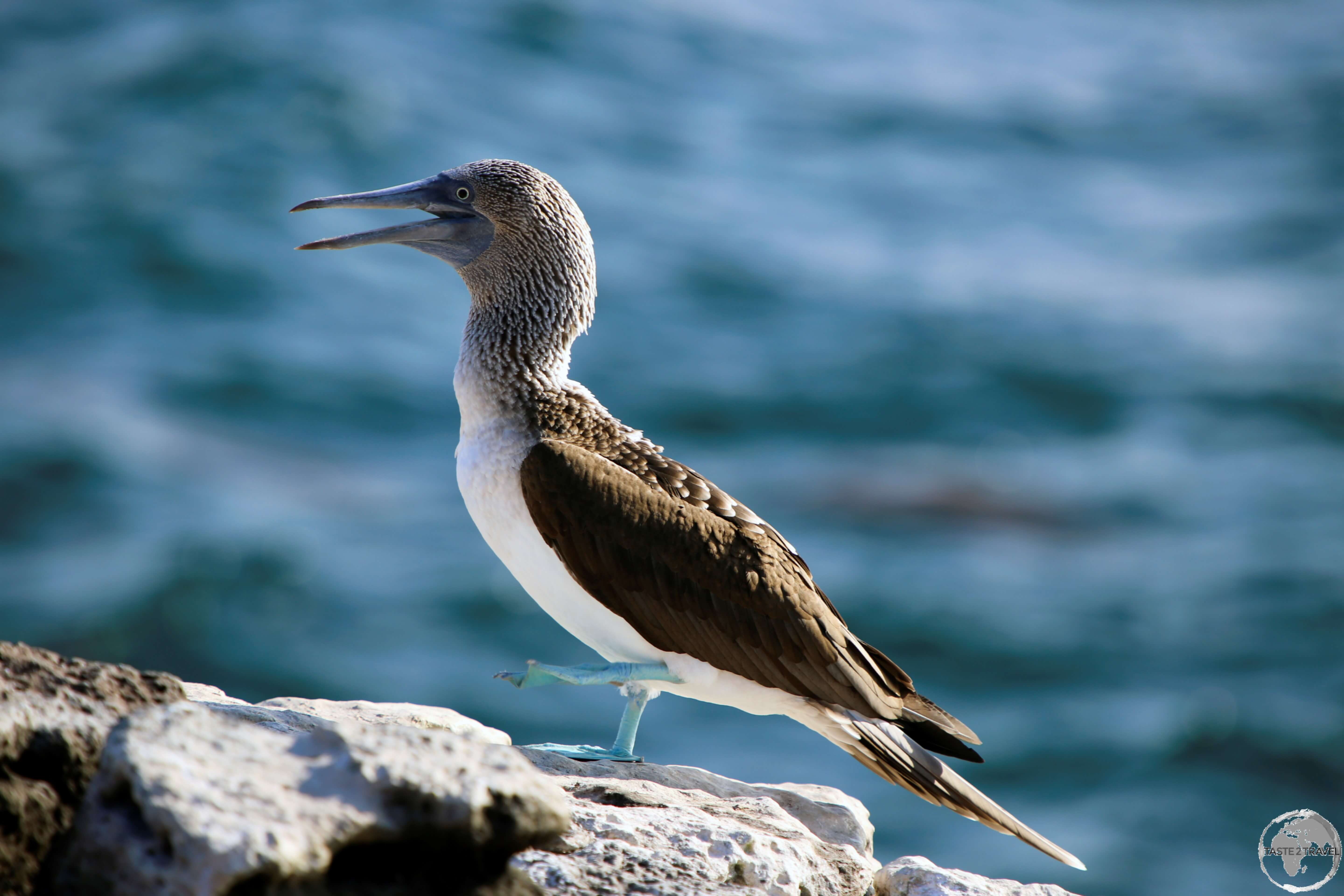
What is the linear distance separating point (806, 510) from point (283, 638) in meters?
10.7

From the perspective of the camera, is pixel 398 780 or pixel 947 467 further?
pixel 947 467

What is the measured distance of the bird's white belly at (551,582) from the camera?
665 centimetres

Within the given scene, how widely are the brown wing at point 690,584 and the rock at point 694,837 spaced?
2.01 ft

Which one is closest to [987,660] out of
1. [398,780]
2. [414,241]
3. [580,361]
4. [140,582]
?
[580,361]

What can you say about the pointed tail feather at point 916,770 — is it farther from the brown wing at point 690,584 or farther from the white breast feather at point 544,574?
the white breast feather at point 544,574

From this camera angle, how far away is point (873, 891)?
5.86 meters

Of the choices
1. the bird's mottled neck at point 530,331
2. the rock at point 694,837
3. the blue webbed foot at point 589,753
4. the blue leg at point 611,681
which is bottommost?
the rock at point 694,837

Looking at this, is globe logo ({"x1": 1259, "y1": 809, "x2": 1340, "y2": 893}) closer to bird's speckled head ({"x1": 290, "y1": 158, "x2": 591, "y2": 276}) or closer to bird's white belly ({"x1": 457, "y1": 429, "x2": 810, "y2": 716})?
bird's white belly ({"x1": 457, "y1": 429, "x2": 810, "y2": 716})

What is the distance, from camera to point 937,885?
564 cm

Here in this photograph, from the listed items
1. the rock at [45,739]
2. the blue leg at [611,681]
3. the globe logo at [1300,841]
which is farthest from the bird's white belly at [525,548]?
the globe logo at [1300,841]

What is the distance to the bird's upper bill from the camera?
730 cm

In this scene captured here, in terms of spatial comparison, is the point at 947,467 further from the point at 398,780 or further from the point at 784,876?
the point at 398,780

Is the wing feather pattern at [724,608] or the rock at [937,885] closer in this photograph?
the rock at [937,885]

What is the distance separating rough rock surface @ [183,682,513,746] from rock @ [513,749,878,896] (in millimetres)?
432
